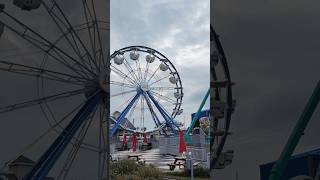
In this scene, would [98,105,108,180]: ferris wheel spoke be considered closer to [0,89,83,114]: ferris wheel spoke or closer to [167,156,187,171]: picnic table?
[0,89,83,114]: ferris wheel spoke

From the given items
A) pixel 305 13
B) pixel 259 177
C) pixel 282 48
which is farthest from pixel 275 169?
pixel 305 13

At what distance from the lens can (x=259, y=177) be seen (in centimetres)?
235

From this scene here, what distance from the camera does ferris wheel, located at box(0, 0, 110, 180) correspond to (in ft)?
8.79

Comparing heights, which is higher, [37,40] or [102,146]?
[37,40]

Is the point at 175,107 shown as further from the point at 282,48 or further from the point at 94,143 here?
the point at 282,48

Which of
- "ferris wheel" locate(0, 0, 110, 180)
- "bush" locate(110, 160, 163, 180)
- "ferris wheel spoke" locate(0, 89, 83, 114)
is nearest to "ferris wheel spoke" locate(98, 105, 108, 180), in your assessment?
"ferris wheel" locate(0, 0, 110, 180)

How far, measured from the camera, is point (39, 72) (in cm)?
271

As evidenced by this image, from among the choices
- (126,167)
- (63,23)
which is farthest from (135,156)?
(63,23)

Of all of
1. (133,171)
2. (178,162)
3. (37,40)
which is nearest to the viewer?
(37,40)

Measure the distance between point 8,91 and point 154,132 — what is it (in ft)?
4.71

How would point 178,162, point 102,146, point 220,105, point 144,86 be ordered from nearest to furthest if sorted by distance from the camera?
point 220,105
point 102,146
point 178,162
point 144,86

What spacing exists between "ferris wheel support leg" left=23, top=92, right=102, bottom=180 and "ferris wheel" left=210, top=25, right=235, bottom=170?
0.77 meters

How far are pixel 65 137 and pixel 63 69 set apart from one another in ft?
1.40

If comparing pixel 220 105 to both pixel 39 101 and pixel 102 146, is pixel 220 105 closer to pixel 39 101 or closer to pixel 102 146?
pixel 102 146
